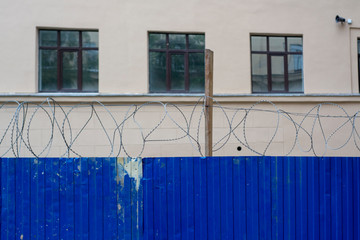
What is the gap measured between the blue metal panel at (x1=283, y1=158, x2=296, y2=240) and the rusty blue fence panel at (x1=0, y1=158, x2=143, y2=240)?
1.95 m

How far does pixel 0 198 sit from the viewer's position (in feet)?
11.9

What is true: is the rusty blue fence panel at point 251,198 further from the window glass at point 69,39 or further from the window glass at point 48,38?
the window glass at point 48,38

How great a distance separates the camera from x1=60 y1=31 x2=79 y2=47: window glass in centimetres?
746

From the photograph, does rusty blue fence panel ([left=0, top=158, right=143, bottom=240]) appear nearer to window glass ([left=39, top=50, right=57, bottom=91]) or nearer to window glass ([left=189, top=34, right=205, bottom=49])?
window glass ([left=39, top=50, right=57, bottom=91])

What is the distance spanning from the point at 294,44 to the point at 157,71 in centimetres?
403

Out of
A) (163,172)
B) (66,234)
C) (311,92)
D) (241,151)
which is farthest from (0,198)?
(311,92)

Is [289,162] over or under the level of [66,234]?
over

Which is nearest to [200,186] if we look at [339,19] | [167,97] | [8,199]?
[8,199]

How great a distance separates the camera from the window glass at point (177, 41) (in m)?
7.63

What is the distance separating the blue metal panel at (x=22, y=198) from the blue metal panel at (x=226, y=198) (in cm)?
256

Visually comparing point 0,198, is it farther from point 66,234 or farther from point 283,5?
point 283,5

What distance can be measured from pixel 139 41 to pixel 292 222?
18.7 ft

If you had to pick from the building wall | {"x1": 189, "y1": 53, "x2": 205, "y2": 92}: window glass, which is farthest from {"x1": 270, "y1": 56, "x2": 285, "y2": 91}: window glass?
{"x1": 189, "y1": 53, "x2": 205, "y2": 92}: window glass

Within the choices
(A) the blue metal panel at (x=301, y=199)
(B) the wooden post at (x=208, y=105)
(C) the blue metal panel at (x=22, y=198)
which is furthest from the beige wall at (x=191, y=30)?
(A) the blue metal panel at (x=301, y=199)
